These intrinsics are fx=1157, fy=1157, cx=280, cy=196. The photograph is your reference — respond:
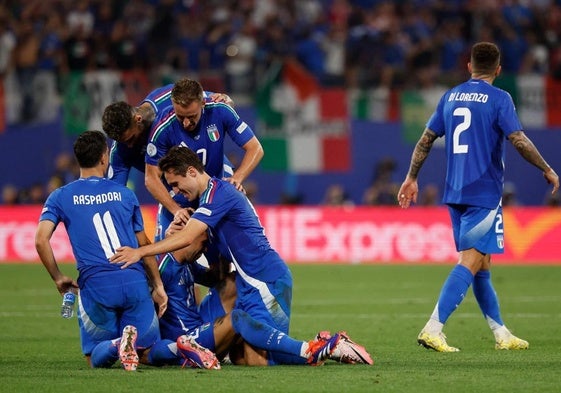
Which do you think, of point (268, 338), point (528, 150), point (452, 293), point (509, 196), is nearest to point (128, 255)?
point (268, 338)

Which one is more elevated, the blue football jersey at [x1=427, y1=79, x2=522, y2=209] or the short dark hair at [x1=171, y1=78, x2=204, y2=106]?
the short dark hair at [x1=171, y1=78, x2=204, y2=106]

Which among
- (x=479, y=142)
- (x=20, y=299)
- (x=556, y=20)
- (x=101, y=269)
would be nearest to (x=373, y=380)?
(x=101, y=269)

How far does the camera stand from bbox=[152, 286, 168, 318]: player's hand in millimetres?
8758

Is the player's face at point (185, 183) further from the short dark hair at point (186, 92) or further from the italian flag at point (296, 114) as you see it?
the italian flag at point (296, 114)

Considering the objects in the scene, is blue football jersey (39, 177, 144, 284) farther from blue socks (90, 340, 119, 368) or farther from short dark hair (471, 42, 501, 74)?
short dark hair (471, 42, 501, 74)

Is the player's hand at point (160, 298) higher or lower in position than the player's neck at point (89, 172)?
lower

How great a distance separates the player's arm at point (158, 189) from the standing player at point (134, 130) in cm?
27

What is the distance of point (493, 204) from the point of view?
950 cm

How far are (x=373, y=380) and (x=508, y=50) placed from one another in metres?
16.1

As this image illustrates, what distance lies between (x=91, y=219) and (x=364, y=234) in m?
12.6

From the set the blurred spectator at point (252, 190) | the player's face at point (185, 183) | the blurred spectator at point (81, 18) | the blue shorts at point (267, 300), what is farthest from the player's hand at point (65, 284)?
the blurred spectator at point (81, 18)

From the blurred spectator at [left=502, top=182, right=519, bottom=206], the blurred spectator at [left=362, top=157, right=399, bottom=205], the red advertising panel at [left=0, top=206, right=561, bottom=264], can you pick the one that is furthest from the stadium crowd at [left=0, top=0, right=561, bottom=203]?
the blurred spectator at [left=502, top=182, right=519, bottom=206]

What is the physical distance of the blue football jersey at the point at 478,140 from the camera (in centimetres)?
950

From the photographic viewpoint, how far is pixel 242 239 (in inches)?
343
